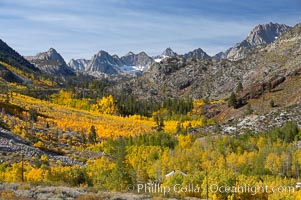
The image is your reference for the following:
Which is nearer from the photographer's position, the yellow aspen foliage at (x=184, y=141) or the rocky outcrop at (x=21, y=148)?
the rocky outcrop at (x=21, y=148)

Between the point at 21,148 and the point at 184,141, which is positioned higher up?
the point at 21,148

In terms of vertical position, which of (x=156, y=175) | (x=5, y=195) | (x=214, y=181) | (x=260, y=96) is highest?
(x=260, y=96)

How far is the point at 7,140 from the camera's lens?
10244cm

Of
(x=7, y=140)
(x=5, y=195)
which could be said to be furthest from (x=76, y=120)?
(x=5, y=195)

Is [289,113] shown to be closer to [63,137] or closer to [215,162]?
[215,162]

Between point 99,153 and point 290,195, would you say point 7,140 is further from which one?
point 290,195

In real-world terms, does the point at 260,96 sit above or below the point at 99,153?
above

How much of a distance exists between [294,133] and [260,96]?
7177 cm

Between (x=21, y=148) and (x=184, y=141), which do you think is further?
(x=184, y=141)

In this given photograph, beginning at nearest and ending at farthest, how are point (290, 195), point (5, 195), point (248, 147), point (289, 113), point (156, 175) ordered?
point (5, 195) → point (290, 195) → point (156, 175) → point (248, 147) → point (289, 113)

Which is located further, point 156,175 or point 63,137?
point 63,137

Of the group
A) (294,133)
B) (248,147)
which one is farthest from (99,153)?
(294,133)

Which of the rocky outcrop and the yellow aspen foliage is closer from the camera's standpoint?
the rocky outcrop

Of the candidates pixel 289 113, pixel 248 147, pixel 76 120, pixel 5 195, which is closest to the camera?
pixel 5 195
